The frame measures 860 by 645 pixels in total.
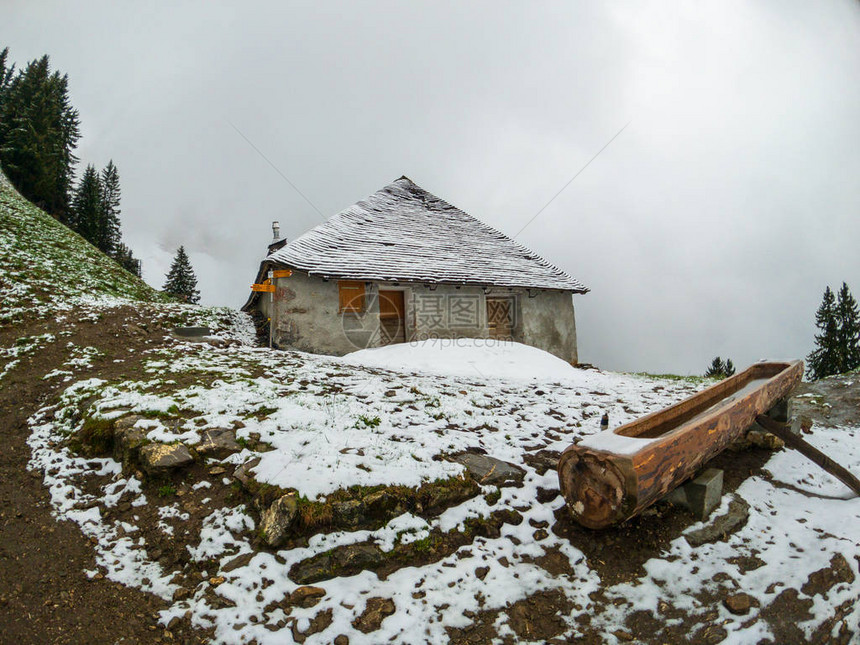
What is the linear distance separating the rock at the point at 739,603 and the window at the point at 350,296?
30.7 ft

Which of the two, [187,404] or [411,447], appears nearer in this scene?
[411,447]

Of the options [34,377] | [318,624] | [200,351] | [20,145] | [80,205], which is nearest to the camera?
[318,624]

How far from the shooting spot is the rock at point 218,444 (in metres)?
3.59

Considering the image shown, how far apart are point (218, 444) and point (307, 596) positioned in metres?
1.91

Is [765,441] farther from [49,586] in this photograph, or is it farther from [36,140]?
[36,140]

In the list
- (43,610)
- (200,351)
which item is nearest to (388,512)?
(43,610)

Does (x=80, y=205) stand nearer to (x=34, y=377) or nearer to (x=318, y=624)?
(x=34, y=377)

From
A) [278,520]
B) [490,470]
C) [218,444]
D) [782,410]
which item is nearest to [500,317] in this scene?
[782,410]

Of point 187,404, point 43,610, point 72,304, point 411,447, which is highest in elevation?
point 72,304

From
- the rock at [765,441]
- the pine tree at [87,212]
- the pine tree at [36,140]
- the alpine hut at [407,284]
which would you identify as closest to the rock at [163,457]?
the rock at [765,441]

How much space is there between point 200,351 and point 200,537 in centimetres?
567

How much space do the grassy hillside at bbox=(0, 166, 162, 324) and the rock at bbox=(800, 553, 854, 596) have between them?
12939 millimetres

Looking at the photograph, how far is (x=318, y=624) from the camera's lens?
2.25 metres

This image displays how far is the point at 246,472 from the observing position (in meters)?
3.30
